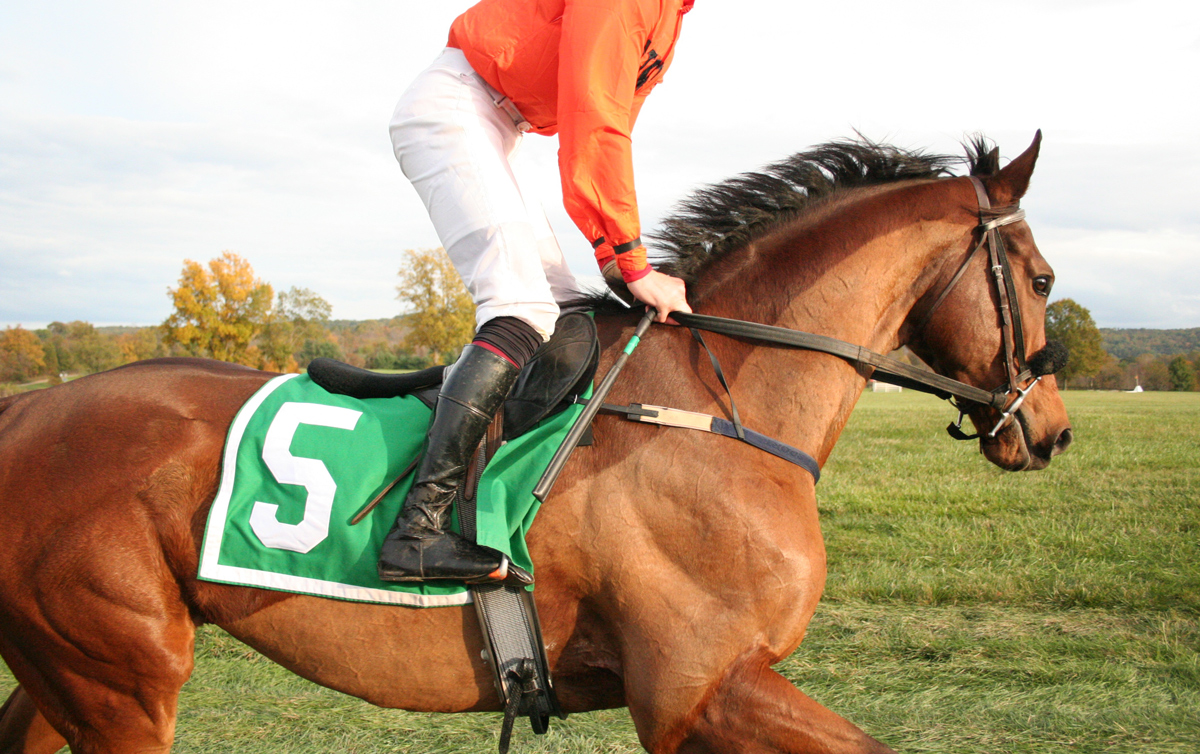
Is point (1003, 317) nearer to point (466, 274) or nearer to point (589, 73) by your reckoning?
point (589, 73)

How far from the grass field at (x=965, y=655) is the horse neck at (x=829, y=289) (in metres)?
2.04

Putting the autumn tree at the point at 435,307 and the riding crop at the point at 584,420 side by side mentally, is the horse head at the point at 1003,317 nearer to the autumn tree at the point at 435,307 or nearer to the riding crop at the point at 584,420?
the riding crop at the point at 584,420

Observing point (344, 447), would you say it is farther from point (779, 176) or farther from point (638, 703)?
point (779, 176)

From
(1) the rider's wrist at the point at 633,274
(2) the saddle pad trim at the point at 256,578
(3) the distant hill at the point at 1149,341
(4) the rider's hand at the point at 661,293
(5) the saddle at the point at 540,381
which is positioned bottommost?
(2) the saddle pad trim at the point at 256,578

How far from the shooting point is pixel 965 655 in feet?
14.6

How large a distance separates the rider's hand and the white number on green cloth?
0.99 m

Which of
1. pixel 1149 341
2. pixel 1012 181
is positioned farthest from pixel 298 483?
pixel 1149 341

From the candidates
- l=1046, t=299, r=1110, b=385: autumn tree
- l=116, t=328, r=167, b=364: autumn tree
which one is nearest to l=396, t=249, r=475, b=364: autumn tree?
l=116, t=328, r=167, b=364: autumn tree

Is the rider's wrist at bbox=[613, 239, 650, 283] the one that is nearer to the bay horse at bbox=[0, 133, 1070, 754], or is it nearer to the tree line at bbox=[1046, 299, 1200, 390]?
the bay horse at bbox=[0, 133, 1070, 754]

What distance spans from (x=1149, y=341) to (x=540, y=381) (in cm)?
12787

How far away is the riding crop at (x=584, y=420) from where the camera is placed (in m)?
2.09

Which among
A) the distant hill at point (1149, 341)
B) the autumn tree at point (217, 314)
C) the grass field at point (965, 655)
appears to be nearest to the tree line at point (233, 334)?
the autumn tree at point (217, 314)

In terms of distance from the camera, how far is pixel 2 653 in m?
2.51

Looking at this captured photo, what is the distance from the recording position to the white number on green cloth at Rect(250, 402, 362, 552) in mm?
2246
